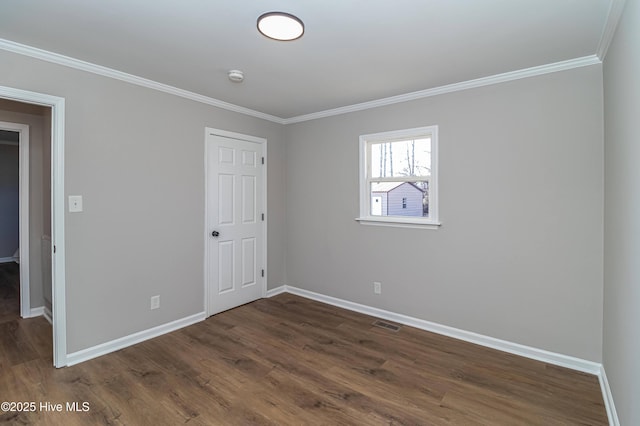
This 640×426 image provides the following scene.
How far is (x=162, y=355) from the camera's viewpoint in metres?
2.76

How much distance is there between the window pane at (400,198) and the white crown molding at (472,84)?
0.90 meters

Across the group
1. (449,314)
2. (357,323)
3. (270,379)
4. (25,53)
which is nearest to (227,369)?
(270,379)

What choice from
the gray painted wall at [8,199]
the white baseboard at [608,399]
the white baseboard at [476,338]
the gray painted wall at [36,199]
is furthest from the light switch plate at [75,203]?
the gray painted wall at [8,199]

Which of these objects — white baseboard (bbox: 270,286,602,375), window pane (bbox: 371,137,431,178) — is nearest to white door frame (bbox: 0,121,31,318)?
white baseboard (bbox: 270,286,602,375)

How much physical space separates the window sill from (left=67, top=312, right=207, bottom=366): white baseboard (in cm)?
217

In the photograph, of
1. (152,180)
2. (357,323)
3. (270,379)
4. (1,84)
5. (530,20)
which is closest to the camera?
(530,20)

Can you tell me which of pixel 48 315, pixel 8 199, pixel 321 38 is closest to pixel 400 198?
pixel 321 38

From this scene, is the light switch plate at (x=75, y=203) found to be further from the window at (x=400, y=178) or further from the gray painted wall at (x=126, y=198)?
the window at (x=400, y=178)

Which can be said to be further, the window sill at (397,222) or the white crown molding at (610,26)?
the window sill at (397,222)

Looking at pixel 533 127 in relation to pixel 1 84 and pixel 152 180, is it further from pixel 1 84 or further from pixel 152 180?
pixel 1 84

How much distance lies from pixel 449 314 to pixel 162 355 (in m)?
2.72

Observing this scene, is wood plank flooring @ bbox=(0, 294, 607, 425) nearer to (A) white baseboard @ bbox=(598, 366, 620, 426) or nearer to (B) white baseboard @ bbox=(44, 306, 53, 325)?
(A) white baseboard @ bbox=(598, 366, 620, 426)

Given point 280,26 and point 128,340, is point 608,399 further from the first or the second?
point 128,340

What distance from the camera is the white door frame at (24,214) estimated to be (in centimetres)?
360
